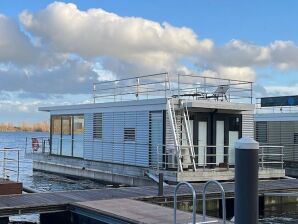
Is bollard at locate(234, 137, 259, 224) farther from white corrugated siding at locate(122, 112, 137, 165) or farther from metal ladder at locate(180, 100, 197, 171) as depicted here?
white corrugated siding at locate(122, 112, 137, 165)

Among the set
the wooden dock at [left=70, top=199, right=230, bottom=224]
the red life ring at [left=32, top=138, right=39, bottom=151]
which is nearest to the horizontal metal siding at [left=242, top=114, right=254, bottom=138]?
the wooden dock at [left=70, top=199, right=230, bottom=224]

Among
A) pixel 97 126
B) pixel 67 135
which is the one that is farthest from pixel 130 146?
pixel 67 135

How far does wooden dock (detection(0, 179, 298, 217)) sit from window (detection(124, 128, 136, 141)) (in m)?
5.87

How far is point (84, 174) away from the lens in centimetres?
2591

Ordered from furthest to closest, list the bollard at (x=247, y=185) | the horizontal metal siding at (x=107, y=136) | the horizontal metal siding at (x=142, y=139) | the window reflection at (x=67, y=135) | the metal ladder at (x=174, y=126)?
the window reflection at (x=67, y=135) < the horizontal metal siding at (x=107, y=136) < the horizontal metal siding at (x=142, y=139) < the metal ladder at (x=174, y=126) < the bollard at (x=247, y=185)

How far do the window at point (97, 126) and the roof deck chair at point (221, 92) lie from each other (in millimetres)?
5747

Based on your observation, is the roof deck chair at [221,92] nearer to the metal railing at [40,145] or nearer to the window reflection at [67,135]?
the window reflection at [67,135]

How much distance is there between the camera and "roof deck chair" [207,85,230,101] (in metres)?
24.2

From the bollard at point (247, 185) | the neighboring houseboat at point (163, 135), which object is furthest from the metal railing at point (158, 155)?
the bollard at point (247, 185)

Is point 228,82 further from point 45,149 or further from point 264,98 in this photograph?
point 45,149

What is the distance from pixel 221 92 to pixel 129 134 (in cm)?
472

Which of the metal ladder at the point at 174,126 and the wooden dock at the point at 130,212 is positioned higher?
the metal ladder at the point at 174,126

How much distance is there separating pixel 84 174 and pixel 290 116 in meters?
12.5

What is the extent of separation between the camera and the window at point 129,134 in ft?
77.5
